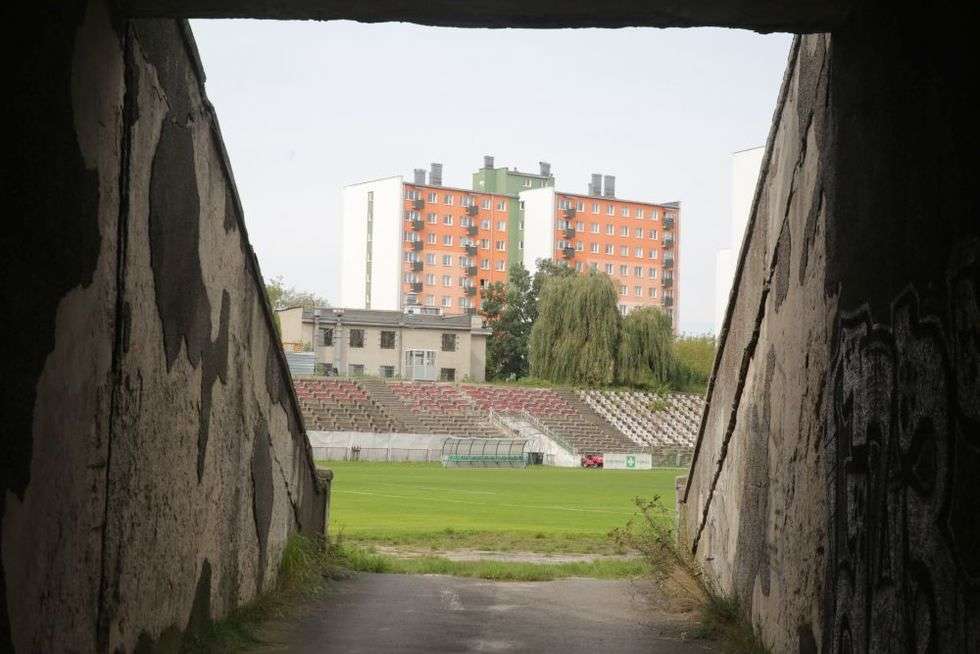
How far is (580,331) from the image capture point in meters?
80.9

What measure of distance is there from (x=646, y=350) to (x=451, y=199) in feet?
150

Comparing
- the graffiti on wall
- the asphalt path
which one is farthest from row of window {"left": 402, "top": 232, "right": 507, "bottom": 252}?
the graffiti on wall

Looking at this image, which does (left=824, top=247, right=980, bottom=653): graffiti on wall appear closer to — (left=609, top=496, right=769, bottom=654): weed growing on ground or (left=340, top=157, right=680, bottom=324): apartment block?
(left=609, top=496, right=769, bottom=654): weed growing on ground

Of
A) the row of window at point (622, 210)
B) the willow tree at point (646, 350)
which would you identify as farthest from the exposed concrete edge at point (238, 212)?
the row of window at point (622, 210)

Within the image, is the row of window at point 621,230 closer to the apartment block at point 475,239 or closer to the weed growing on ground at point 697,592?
the apartment block at point 475,239

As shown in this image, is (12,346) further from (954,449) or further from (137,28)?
(954,449)

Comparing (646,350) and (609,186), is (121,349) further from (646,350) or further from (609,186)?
(609,186)

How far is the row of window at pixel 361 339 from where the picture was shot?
291ft

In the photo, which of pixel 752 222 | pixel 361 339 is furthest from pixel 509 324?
pixel 752 222

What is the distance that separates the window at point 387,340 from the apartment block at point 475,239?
29682 mm

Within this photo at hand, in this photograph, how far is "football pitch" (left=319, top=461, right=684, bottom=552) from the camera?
A: 16875 millimetres

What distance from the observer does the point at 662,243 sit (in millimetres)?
131875

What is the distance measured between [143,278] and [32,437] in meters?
1.38

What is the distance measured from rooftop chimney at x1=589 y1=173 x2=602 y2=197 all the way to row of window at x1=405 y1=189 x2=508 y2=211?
1074cm
